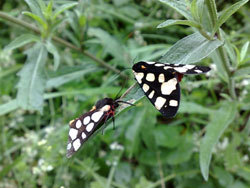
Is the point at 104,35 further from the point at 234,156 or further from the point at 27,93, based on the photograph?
the point at 234,156

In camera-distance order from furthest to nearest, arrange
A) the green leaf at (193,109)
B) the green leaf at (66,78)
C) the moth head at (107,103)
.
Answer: the green leaf at (66,78) → the green leaf at (193,109) → the moth head at (107,103)

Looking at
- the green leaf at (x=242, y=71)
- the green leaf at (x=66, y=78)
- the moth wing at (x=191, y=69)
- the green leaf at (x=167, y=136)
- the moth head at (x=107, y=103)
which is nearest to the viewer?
the moth wing at (x=191, y=69)

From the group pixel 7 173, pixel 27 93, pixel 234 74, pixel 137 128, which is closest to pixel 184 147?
pixel 137 128

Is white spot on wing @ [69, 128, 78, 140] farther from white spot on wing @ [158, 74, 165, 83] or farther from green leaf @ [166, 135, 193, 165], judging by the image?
green leaf @ [166, 135, 193, 165]


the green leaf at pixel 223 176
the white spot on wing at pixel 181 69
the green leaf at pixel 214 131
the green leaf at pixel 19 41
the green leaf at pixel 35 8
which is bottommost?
the green leaf at pixel 223 176

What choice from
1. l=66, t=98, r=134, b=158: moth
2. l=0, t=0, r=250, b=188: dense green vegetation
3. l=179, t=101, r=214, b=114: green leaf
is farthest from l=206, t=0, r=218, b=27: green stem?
l=179, t=101, r=214, b=114: green leaf

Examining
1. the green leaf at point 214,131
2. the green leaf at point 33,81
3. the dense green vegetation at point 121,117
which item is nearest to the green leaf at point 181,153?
the dense green vegetation at point 121,117

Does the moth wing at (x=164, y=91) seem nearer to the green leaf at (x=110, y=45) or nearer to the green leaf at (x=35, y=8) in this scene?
the green leaf at (x=35, y=8)
